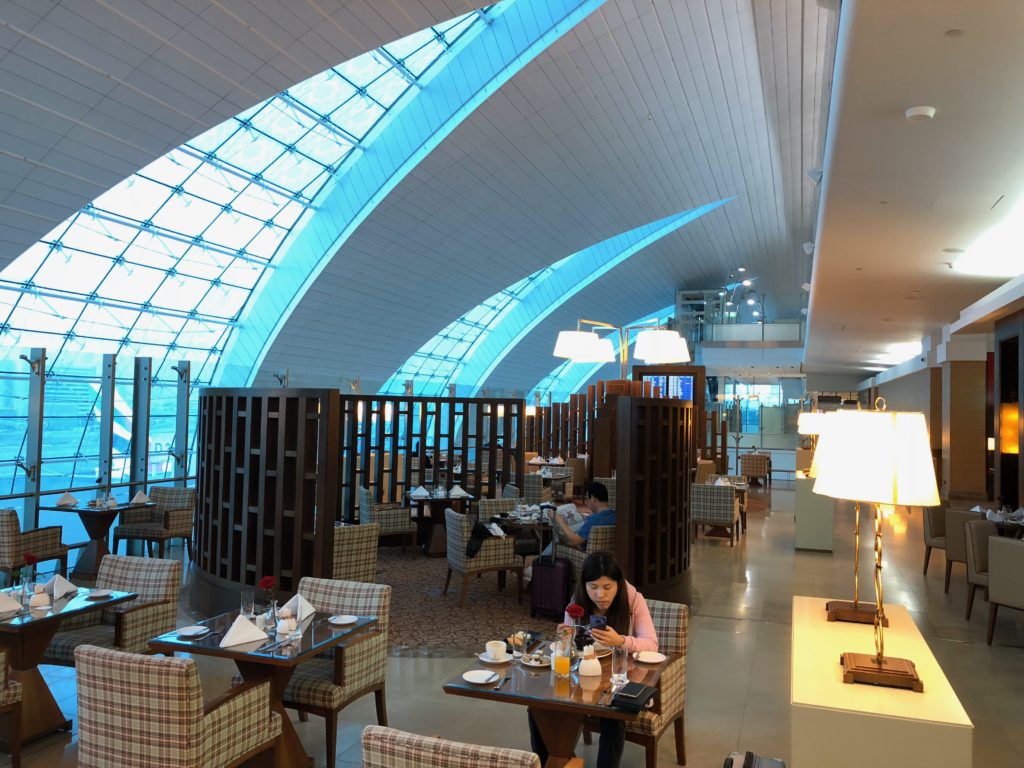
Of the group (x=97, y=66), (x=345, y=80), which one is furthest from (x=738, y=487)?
(x=97, y=66)

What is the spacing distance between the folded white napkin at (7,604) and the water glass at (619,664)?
325cm

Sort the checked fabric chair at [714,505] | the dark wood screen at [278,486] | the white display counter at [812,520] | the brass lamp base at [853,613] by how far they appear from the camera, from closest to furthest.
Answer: the brass lamp base at [853,613]
the dark wood screen at [278,486]
the white display counter at [812,520]
the checked fabric chair at [714,505]

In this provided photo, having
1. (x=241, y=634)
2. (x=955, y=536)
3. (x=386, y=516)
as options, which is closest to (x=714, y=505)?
(x=955, y=536)

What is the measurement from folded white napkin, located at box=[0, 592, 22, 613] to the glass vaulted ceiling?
9250mm

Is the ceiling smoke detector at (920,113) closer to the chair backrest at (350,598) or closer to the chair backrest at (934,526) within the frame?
the chair backrest at (350,598)

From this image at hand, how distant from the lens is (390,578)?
8.32m

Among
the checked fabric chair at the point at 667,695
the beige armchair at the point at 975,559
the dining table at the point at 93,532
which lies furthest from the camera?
the dining table at the point at 93,532

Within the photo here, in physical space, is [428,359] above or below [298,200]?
below

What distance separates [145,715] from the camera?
9.55 ft

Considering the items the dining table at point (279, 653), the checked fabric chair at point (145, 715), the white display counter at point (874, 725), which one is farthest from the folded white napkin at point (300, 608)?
the white display counter at point (874, 725)

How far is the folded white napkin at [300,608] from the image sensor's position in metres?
3.98

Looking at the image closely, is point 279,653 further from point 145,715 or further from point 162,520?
point 162,520

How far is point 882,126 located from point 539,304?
2249cm

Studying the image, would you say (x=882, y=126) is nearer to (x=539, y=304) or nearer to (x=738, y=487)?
(x=738, y=487)
